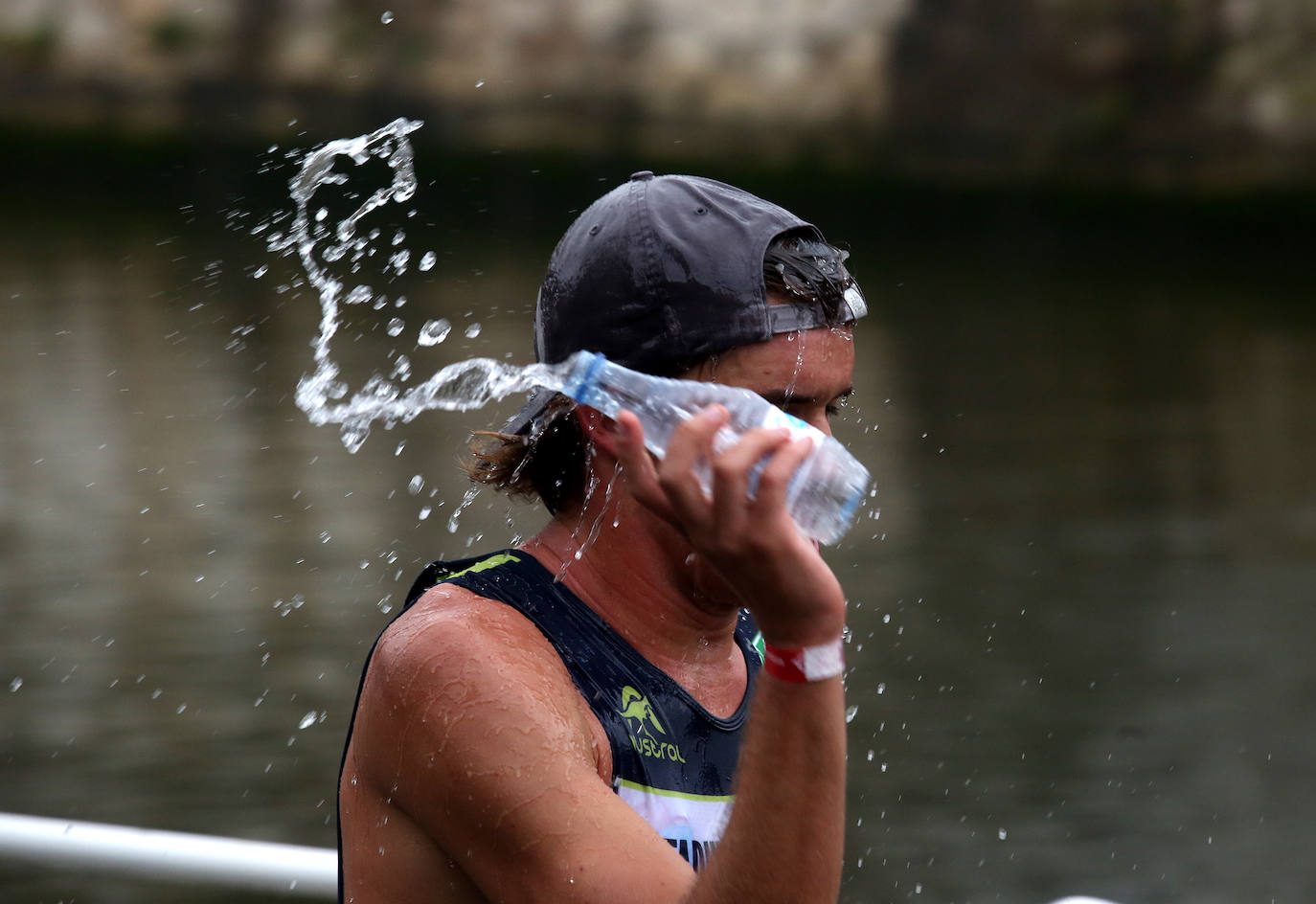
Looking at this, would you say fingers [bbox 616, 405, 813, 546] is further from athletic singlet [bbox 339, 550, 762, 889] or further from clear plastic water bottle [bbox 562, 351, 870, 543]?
athletic singlet [bbox 339, 550, 762, 889]

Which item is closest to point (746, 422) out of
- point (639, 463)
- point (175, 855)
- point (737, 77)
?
point (639, 463)

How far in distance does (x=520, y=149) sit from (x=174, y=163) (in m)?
2.88

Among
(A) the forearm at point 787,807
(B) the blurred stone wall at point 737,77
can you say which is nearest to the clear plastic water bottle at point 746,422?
(A) the forearm at point 787,807

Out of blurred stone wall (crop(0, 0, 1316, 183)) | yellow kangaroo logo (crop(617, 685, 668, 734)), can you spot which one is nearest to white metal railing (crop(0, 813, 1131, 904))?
yellow kangaroo logo (crop(617, 685, 668, 734))

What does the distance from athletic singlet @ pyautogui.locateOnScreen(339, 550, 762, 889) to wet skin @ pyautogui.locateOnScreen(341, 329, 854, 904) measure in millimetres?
29

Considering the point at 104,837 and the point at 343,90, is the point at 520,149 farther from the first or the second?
the point at 104,837

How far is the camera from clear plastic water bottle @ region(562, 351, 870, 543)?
4.78 feet

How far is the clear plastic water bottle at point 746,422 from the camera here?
146 centimetres

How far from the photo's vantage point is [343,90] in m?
11.9

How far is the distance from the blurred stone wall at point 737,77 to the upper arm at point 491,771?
9.80 meters

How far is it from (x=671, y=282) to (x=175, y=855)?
1.58 metres

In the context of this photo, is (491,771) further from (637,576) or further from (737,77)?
(737,77)

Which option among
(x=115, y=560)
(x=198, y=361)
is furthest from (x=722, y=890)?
(x=198, y=361)

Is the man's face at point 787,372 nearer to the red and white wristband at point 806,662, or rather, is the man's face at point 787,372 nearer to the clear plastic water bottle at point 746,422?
the clear plastic water bottle at point 746,422
